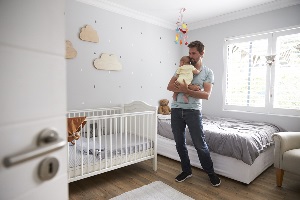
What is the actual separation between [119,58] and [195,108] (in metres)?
1.68

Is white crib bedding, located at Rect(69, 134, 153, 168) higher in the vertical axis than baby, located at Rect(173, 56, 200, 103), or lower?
lower

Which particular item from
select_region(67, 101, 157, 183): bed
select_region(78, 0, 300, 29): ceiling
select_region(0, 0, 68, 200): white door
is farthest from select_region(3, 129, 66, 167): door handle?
select_region(78, 0, 300, 29): ceiling

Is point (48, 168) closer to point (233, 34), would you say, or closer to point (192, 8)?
point (192, 8)

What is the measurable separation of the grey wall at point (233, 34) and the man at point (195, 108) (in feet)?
5.04

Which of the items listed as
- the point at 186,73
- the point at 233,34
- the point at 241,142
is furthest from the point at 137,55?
the point at 241,142

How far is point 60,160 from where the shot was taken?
1.84 ft

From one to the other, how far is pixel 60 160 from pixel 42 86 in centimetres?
21

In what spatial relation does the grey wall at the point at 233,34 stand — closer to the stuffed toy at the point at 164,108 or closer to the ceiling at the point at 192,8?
the ceiling at the point at 192,8

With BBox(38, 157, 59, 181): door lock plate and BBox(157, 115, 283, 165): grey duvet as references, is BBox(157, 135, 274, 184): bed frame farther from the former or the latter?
BBox(38, 157, 59, 181): door lock plate

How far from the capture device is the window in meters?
2.82

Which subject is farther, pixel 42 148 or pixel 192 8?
pixel 192 8

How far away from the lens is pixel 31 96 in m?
0.49

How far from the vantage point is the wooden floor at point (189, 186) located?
6.27 feet

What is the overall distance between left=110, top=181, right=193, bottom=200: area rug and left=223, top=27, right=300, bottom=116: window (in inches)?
80.8
